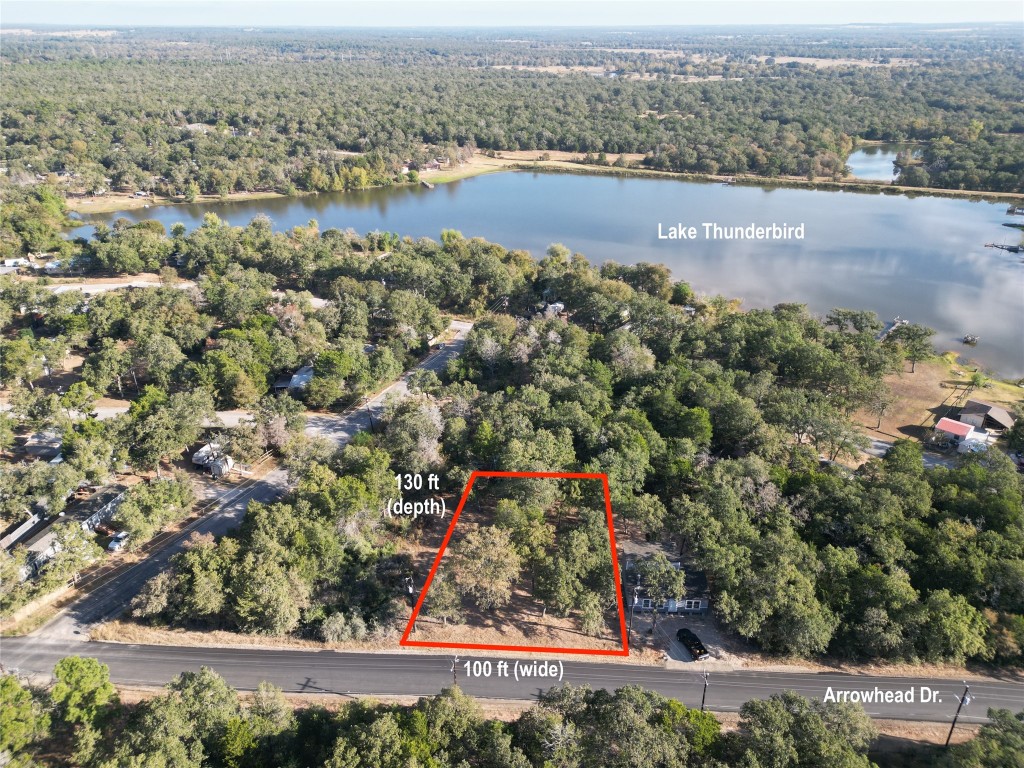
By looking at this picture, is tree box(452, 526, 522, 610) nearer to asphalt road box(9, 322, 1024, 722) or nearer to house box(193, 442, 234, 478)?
asphalt road box(9, 322, 1024, 722)

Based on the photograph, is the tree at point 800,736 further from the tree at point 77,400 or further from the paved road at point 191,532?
the tree at point 77,400

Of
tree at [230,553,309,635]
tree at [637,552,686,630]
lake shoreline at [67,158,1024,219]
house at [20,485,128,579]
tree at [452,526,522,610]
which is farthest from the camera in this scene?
lake shoreline at [67,158,1024,219]

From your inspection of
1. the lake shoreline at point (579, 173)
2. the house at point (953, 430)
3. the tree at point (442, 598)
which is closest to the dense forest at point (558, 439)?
the tree at point (442, 598)

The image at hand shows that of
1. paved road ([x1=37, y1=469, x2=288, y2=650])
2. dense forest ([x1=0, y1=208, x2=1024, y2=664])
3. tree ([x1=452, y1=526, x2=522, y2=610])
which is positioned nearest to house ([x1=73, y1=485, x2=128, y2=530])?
dense forest ([x1=0, y1=208, x2=1024, y2=664])

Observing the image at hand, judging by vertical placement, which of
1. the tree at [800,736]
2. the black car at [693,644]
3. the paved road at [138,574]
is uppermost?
the tree at [800,736]

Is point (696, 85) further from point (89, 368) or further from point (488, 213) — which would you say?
point (89, 368)

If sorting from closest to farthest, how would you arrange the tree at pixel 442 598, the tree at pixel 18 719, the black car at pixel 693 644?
1. the tree at pixel 18 719
2. the black car at pixel 693 644
3. the tree at pixel 442 598
